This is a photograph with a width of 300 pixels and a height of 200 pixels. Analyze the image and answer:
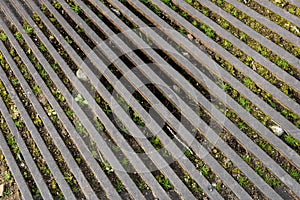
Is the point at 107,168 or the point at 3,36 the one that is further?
the point at 3,36

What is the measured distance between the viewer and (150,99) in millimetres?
2699

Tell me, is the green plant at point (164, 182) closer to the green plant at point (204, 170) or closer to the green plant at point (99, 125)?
the green plant at point (204, 170)

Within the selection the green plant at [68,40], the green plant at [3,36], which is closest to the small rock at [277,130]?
the green plant at [68,40]

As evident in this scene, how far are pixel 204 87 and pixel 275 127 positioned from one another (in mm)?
493

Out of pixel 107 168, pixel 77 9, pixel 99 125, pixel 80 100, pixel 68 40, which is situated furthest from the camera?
pixel 77 9

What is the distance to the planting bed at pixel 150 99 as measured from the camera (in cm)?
245

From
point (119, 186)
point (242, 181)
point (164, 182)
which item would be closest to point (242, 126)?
point (242, 181)

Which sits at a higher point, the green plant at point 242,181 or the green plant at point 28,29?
the green plant at point 28,29

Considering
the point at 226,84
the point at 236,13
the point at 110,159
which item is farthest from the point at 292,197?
the point at 236,13

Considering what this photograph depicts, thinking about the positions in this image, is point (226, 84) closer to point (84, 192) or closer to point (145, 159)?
point (145, 159)

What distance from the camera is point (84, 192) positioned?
7.99ft

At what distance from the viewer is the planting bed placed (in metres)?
2.45

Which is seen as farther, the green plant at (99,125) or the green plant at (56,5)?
the green plant at (56,5)

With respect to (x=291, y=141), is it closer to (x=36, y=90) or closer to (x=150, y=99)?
(x=150, y=99)
